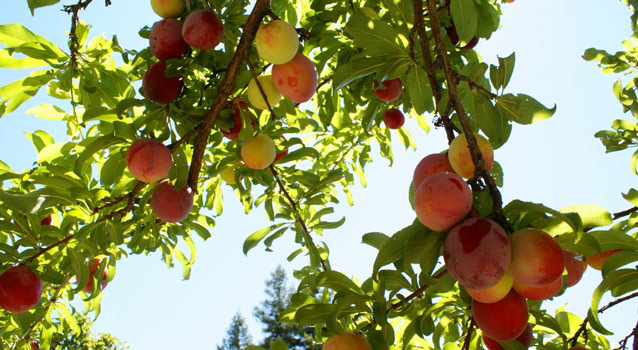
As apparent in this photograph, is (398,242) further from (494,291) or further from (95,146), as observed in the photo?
(95,146)

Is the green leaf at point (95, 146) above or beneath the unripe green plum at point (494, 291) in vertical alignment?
above

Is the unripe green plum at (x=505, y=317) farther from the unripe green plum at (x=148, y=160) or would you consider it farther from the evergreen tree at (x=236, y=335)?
the evergreen tree at (x=236, y=335)

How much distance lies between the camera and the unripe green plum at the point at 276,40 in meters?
1.63

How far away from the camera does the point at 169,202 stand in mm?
1811

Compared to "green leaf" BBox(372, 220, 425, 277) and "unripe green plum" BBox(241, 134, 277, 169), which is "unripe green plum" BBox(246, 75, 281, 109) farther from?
"green leaf" BBox(372, 220, 425, 277)

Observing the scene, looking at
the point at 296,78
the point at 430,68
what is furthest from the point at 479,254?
the point at 296,78

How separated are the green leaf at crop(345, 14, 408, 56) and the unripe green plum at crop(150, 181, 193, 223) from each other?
2.94 ft

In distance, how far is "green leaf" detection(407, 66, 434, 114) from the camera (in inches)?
63.9

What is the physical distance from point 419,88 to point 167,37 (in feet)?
3.07

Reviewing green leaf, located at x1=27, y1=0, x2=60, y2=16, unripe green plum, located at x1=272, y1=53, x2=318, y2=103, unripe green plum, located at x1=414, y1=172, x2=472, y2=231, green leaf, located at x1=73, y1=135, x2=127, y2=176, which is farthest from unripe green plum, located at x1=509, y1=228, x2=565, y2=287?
green leaf, located at x1=27, y1=0, x2=60, y2=16

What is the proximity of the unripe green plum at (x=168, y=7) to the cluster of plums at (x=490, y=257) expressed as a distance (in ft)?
4.07

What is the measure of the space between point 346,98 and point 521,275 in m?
1.91

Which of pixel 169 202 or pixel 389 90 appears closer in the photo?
A: pixel 169 202

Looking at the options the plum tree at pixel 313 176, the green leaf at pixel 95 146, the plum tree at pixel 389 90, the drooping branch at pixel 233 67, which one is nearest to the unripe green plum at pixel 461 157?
the plum tree at pixel 313 176
